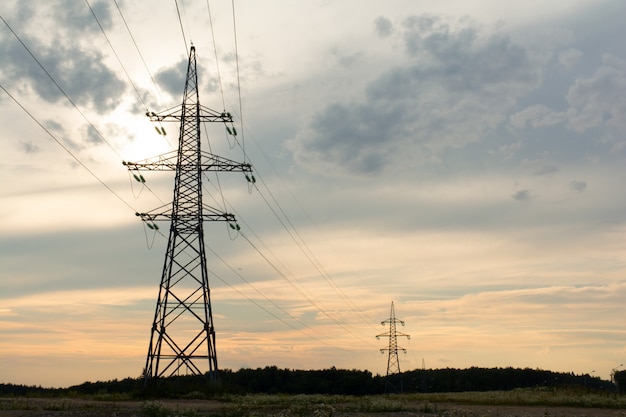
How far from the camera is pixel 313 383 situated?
5148 inches

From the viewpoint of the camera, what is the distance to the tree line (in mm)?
54844

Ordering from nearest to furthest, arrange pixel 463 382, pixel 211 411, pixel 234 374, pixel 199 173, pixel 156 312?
pixel 211 411
pixel 156 312
pixel 199 173
pixel 234 374
pixel 463 382

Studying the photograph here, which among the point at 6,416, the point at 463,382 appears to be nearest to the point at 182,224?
the point at 6,416

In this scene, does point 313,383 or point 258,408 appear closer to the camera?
point 258,408

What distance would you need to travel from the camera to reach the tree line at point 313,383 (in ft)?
180

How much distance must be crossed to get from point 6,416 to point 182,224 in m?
22.5

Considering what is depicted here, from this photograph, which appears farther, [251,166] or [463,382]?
[463,382]

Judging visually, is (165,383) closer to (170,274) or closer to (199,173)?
(170,274)

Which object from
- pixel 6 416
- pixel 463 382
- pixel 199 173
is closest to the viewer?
pixel 6 416

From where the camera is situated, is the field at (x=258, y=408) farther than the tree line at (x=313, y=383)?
No

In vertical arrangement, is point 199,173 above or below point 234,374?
above

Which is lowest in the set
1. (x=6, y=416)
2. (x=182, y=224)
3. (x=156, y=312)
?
(x=6, y=416)

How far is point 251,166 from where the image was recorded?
53.7 meters

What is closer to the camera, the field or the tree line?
the field
